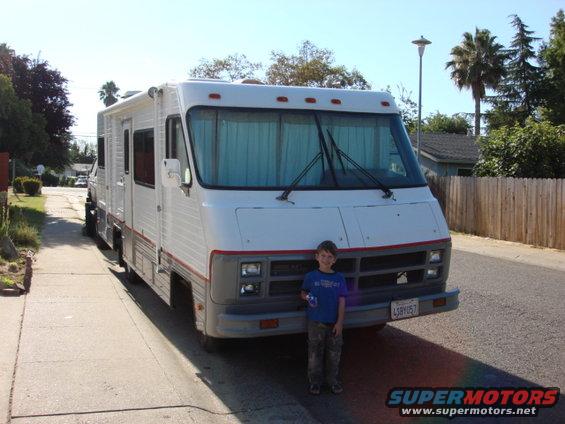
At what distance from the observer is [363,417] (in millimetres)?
4754

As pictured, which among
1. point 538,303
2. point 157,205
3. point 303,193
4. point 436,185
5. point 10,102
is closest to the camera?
point 303,193

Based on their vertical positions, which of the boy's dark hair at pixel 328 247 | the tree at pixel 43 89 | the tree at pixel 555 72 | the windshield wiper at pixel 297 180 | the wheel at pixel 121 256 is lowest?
the wheel at pixel 121 256

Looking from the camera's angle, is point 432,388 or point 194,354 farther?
point 194,354

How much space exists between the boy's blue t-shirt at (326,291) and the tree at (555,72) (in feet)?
119

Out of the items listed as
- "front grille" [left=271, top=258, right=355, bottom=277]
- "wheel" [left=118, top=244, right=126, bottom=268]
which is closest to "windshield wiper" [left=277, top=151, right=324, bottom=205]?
"front grille" [left=271, top=258, right=355, bottom=277]

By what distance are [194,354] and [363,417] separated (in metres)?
2.14

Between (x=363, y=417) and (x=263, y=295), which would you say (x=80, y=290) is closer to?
(x=263, y=295)

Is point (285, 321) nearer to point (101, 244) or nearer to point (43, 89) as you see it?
point (101, 244)

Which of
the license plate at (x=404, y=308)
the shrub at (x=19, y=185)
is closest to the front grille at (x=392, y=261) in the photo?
the license plate at (x=404, y=308)

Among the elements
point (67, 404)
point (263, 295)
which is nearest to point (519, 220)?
point (263, 295)

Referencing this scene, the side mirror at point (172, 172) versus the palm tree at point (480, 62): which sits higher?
the palm tree at point (480, 62)

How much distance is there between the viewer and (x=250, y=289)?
17.2 ft

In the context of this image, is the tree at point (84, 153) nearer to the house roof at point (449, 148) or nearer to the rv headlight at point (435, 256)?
the house roof at point (449, 148)

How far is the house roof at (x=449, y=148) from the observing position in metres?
29.0
